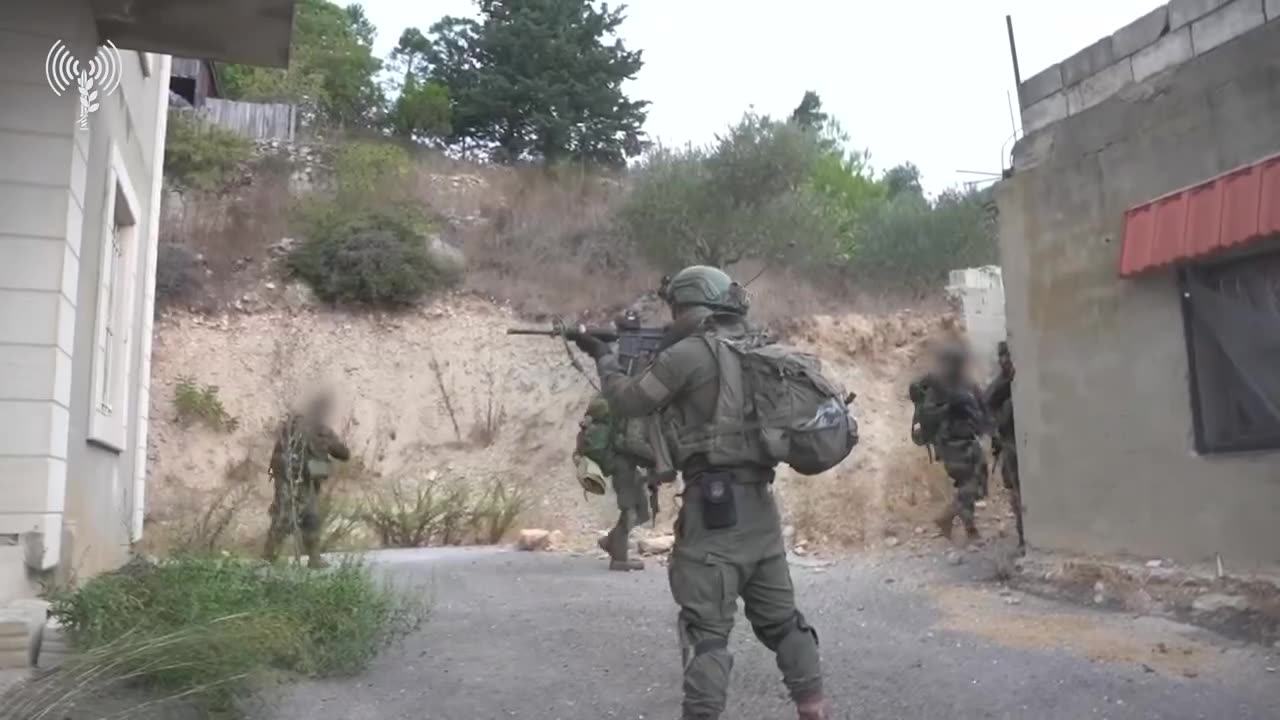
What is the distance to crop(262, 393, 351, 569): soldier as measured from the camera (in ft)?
24.4

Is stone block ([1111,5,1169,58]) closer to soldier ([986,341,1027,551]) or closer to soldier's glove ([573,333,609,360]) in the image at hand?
soldier ([986,341,1027,551])

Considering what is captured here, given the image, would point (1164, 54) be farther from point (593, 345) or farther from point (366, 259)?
point (366, 259)

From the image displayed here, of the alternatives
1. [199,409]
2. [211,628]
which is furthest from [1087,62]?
[199,409]

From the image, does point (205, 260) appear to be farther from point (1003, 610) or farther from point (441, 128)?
point (1003, 610)

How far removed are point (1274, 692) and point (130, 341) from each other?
6.91 meters

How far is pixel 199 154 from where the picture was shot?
19.7 metres

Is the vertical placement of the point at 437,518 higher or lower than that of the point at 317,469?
lower

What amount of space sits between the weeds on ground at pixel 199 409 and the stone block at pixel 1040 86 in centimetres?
1280

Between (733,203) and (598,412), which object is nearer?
(598,412)

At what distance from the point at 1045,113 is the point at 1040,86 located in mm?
205

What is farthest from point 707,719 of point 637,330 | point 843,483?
point 843,483

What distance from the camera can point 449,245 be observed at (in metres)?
19.7

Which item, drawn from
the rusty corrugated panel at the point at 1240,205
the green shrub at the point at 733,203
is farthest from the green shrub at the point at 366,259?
the rusty corrugated panel at the point at 1240,205

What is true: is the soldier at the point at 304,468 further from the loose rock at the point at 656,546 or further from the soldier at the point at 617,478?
the loose rock at the point at 656,546
